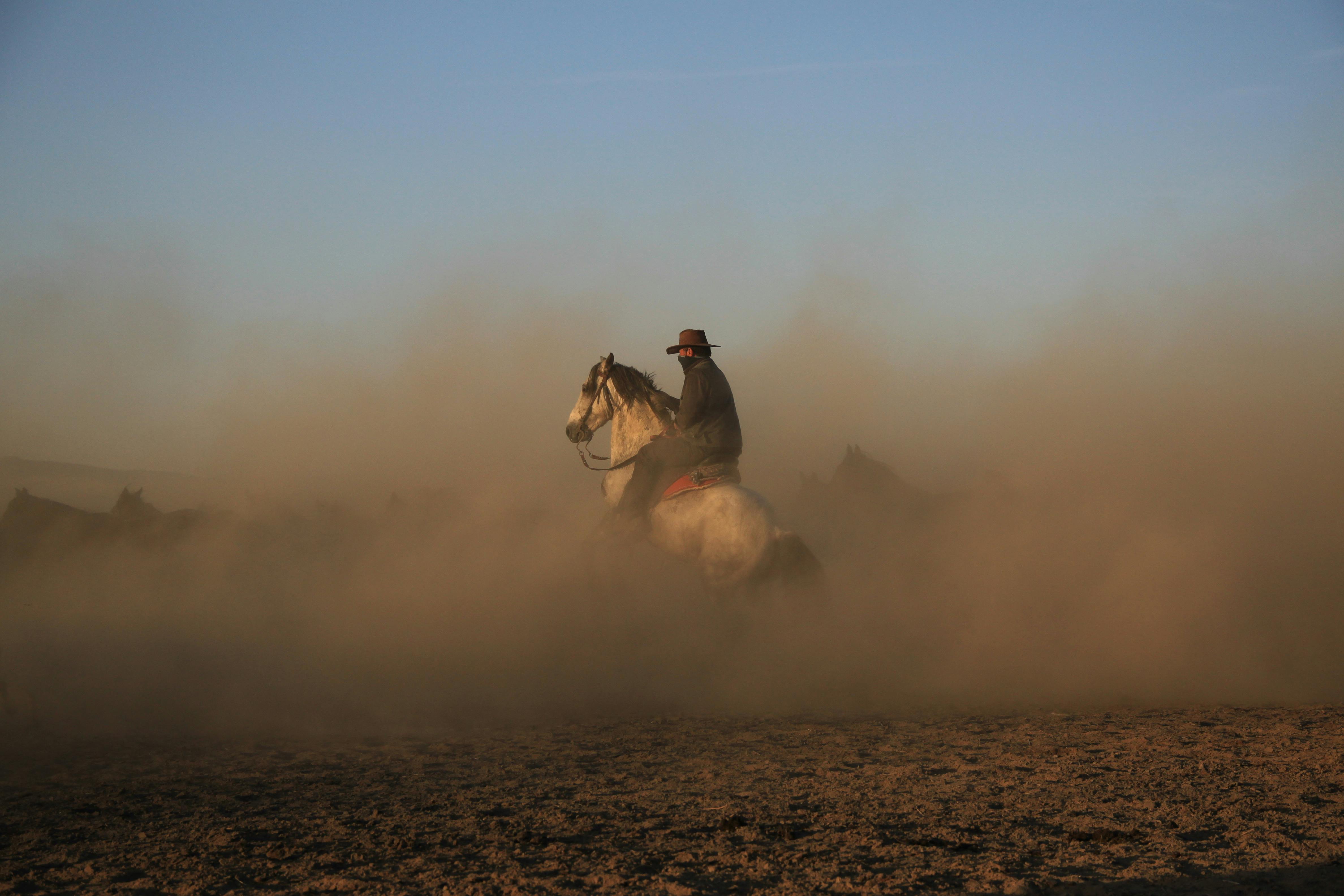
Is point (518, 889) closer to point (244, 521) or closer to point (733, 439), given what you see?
point (733, 439)

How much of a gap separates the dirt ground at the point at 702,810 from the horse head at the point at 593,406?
352 cm

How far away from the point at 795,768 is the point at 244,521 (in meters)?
13.3

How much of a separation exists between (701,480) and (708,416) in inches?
25.2

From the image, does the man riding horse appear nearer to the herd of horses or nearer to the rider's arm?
the rider's arm

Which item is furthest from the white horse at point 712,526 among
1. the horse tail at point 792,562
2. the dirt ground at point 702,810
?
the dirt ground at point 702,810

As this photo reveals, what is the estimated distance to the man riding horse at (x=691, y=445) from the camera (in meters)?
8.68

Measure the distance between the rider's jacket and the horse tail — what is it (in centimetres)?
99

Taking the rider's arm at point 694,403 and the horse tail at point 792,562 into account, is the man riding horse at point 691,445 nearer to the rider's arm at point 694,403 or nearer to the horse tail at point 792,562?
the rider's arm at point 694,403

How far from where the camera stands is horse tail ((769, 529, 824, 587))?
27.8ft

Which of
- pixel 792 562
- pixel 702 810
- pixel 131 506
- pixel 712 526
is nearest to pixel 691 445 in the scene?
pixel 712 526

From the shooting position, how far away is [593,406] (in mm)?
9320

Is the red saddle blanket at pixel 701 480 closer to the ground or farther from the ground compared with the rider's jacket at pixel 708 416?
closer to the ground

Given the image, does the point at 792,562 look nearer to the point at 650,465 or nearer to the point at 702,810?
the point at 650,465

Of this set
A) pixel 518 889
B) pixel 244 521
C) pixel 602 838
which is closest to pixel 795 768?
pixel 602 838
